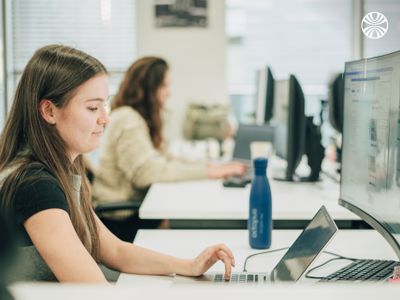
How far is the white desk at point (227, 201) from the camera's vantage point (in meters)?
1.88

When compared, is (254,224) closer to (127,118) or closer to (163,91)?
(127,118)

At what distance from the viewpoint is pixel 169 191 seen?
7.74 ft

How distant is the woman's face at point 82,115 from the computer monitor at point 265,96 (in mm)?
1894

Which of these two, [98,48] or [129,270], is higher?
[98,48]

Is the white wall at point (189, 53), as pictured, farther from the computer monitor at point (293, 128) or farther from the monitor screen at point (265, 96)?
the computer monitor at point (293, 128)

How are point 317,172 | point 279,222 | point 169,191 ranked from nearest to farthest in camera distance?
1. point 279,222
2. point 169,191
3. point 317,172

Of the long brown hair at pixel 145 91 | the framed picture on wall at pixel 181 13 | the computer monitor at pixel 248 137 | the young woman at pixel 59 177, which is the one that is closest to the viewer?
the young woman at pixel 59 177

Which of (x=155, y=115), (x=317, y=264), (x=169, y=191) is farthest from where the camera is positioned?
(x=155, y=115)

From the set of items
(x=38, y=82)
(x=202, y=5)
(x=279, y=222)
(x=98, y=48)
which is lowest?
(x=279, y=222)

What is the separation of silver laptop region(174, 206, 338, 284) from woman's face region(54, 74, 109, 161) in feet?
1.25

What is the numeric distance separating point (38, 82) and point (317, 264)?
78 centimetres

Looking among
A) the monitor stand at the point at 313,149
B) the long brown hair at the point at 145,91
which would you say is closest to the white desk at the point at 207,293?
the monitor stand at the point at 313,149

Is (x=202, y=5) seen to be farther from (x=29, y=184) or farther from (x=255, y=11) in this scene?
(x=29, y=184)

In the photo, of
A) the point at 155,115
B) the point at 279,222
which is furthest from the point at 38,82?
the point at 155,115
